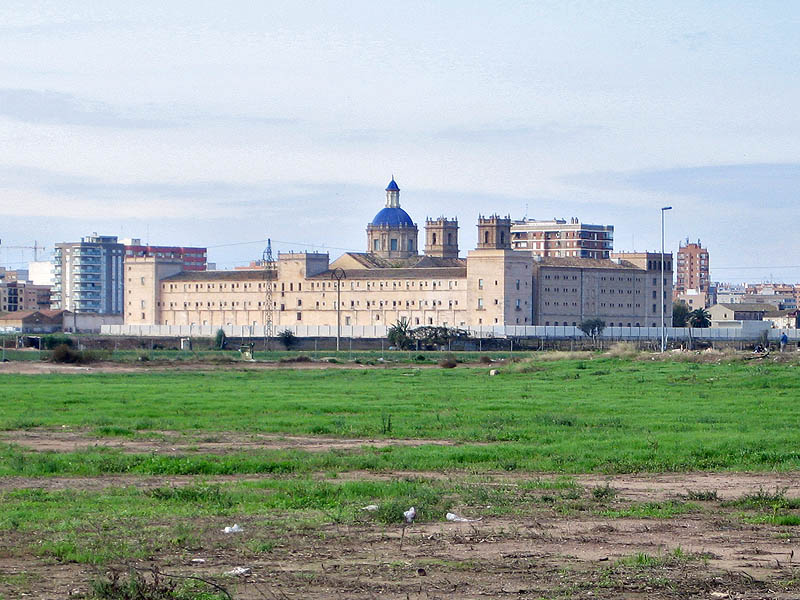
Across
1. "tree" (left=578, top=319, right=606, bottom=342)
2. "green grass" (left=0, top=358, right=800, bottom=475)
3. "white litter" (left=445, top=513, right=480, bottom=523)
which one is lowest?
"white litter" (left=445, top=513, right=480, bottom=523)

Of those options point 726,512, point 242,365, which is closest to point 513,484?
point 726,512

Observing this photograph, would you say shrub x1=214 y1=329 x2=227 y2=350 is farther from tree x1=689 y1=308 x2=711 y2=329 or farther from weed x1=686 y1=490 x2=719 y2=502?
weed x1=686 y1=490 x2=719 y2=502

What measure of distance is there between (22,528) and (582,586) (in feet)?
21.6

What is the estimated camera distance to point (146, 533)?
14.5 metres

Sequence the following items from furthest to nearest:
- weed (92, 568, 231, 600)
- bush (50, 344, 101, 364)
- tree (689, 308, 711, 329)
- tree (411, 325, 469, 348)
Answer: tree (689, 308, 711, 329) → tree (411, 325, 469, 348) → bush (50, 344, 101, 364) → weed (92, 568, 231, 600)

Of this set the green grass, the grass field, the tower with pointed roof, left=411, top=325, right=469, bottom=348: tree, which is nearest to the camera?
the grass field

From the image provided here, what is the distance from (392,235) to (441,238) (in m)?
6.91

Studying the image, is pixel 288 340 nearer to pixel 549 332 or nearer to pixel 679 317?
pixel 549 332

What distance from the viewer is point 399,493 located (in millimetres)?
17516

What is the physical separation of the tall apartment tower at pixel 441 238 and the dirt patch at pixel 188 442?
14551 centimetres

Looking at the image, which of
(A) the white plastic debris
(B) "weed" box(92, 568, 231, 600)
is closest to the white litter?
(A) the white plastic debris

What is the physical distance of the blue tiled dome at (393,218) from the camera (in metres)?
170

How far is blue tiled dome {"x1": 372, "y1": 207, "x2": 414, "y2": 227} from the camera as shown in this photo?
6698 inches

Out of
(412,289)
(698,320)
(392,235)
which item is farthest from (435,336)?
(392,235)
